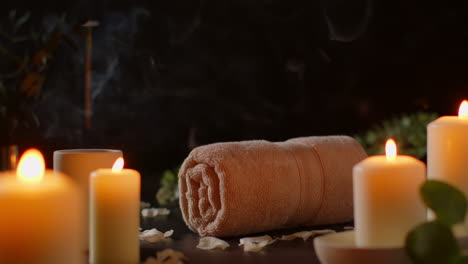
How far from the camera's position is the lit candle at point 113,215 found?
789mm

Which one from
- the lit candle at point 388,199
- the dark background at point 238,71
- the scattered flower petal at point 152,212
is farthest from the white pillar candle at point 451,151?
the dark background at point 238,71

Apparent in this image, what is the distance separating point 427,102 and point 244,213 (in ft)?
3.42

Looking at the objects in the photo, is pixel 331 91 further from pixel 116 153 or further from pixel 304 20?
pixel 116 153

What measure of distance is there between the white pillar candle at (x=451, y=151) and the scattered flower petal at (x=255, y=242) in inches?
11.0

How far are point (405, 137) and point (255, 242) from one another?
0.79 meters

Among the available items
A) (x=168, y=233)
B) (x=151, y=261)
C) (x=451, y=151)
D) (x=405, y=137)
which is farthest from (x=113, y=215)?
(x=405, y=137)

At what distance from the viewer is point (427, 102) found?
6.32 feet

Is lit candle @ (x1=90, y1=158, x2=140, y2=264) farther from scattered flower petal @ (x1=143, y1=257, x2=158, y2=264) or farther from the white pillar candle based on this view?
the white pillar candle

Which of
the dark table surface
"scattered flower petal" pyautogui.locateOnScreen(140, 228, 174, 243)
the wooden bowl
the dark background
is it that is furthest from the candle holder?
the dark background

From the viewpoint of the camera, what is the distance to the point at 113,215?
794 millimetres

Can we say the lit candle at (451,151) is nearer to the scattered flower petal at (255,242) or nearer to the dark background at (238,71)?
the scattered flower petal at (255,242)

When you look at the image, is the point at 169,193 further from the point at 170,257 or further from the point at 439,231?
the point at 439,231

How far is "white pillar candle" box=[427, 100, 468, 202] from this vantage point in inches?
33.5

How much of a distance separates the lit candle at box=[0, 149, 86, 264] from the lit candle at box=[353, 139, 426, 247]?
32cm
